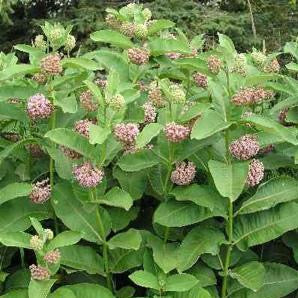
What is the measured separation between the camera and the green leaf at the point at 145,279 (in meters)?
2.39

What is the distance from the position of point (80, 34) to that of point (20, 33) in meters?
1.61

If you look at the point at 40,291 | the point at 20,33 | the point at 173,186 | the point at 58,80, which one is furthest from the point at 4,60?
the point at 20,33

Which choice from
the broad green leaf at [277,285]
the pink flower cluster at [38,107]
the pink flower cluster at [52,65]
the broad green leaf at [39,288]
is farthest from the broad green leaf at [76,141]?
the broad green leaf at [277,285]

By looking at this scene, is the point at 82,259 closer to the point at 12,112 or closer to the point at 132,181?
the point at 132,181

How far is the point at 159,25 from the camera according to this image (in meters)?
2.81

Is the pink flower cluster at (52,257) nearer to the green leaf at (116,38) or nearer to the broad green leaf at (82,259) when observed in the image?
the broad green leaf at (82,259)

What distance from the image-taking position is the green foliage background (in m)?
8.48

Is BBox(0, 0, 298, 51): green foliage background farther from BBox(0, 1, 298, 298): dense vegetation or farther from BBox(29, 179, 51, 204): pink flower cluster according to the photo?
BBox(29, 179, 51, 204): pink flower cluster

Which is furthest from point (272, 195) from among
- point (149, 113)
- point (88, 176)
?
point (88, 176)

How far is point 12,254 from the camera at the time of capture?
275 cm

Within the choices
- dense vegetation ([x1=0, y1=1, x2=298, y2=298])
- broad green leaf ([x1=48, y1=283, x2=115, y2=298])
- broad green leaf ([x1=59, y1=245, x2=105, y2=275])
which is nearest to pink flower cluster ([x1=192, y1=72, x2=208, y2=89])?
dense vegetation ([x1=0, y1=1, x2=298, y2=298])

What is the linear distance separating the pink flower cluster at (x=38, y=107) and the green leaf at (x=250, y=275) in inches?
35.6

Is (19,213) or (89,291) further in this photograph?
(19,213)

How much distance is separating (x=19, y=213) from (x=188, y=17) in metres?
6.31
